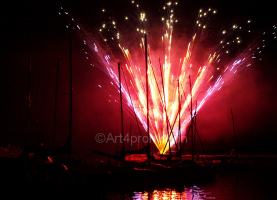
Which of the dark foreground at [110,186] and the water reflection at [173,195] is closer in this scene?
the dark foreground at [110,186]

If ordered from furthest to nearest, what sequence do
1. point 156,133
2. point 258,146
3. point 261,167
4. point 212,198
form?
point 258,146
point 261,167
point 156,133
point 212,198

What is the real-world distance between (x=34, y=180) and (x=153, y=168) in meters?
12.4

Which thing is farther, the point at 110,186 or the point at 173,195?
the point at 110,186

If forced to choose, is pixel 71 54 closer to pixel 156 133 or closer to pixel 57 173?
pixel 57 173

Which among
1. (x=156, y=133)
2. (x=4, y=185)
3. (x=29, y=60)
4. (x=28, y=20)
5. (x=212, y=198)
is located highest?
(x=28, y=20)

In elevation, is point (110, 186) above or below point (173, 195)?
above

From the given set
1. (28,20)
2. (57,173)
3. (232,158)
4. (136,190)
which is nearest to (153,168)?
(136,190)

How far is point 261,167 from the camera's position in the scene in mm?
46156

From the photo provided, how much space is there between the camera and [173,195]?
864 inches

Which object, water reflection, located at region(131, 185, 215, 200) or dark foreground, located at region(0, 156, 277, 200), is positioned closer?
dark foreground, located at region(0, 156, 277, 200)

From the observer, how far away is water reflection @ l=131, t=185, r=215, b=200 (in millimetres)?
20750

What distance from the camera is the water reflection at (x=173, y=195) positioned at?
2075 centimetres

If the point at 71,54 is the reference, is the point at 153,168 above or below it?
below

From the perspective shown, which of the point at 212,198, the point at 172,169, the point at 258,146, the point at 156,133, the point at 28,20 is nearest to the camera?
the point at 212,198
